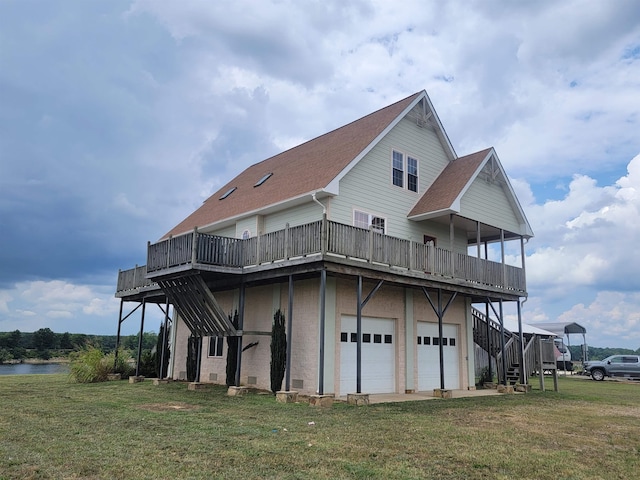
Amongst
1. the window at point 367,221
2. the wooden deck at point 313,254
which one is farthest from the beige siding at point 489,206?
the window at point 367,221

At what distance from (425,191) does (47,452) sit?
16610 millimetres

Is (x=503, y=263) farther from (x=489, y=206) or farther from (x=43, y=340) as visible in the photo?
(x=43, y=340)

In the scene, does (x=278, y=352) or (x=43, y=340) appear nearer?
(x=278, y=352)

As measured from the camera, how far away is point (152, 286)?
2212 centimetres

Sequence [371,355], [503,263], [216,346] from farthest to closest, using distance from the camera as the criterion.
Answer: [216,346] → [503,263] → [371,355]

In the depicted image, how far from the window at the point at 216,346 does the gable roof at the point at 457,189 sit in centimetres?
916

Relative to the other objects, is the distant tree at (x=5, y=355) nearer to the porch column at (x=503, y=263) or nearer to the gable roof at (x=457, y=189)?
the gable roof at (x=457, y=189)

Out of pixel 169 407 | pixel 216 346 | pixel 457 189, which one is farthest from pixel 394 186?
pixel 169 407

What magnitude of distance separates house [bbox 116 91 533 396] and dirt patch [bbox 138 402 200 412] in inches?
117

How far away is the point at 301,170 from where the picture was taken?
20.4 metres

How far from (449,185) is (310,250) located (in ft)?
26.0

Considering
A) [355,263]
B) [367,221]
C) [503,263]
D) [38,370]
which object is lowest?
[38,370]

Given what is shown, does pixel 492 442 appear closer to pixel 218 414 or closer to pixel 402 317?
pixel 218 414

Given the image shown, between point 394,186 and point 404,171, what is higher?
point 404,171
